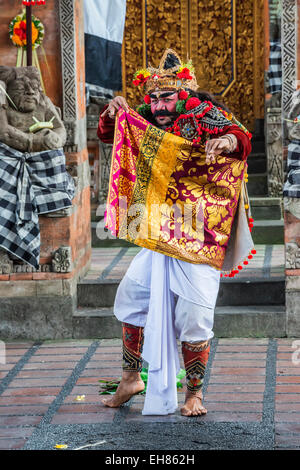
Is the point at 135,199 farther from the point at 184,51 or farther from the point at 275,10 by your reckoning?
the point at 184,51

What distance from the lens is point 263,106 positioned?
1018cm

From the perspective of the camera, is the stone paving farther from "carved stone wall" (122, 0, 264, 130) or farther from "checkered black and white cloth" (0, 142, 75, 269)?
"carved stone wall" (122, 0, 264, 130)

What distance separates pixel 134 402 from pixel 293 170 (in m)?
2.04

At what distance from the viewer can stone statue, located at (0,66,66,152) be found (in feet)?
20.5

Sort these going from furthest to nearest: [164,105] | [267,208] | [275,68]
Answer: [275,68] < [267,208] < [164,105]

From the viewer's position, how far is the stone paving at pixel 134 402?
4477 millimetres

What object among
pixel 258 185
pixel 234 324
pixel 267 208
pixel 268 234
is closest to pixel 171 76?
pixel 234 324

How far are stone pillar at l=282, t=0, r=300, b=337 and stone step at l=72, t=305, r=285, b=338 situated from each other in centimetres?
10

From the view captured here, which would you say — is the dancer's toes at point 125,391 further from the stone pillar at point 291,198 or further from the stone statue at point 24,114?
the stone statue at point 24,114

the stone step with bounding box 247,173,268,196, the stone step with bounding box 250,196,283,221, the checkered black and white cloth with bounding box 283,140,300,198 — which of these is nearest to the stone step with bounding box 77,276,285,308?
the checkered black and white cloth with bounding box 283,140,300,198

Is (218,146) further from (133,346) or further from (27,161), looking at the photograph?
(27,161)

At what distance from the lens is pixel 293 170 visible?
20.2 ft

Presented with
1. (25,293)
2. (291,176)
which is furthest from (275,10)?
(25,293)

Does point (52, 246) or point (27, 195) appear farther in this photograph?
point (52, 246)
